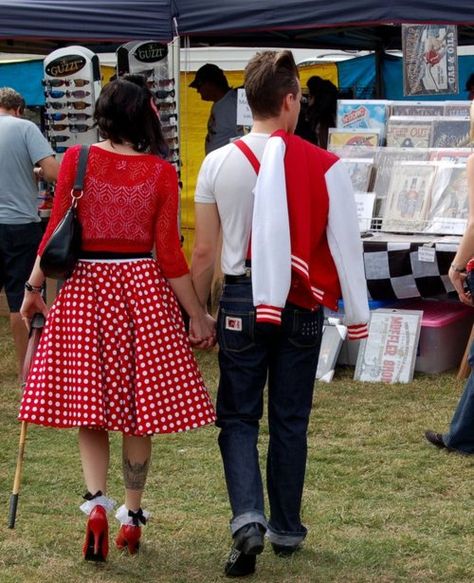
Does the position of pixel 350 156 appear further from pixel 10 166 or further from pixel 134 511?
pixel 134 511

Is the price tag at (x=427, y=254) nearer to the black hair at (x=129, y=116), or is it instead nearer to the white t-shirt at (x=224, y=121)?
the white t-shirt at (x=224, y=121)

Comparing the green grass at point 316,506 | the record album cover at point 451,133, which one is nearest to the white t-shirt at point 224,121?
the record album cover at point 451,133

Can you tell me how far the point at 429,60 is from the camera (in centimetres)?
761

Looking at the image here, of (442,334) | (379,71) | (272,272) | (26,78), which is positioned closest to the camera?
(272,272)

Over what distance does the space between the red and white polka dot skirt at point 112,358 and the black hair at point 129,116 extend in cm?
37

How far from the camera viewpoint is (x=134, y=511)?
365cm

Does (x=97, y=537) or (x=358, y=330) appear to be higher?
(x=358, y=330)

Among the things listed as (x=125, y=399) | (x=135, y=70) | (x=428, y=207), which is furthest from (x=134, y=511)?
(x=135, y=70)

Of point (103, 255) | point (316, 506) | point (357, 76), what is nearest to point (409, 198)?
point (316, 506)

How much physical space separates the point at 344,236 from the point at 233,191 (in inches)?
14.0

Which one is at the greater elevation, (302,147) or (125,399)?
(302,147)

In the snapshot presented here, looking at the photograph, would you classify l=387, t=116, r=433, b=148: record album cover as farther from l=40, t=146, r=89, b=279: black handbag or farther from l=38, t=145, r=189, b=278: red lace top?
Result: l=40, t=146, r=89, b=279: black handbag

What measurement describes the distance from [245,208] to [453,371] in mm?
3754

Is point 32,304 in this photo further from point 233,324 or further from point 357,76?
point 357,76
